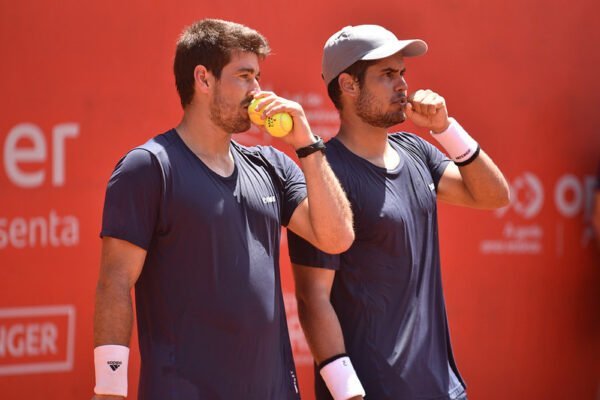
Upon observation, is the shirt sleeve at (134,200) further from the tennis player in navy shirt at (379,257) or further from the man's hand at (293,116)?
the tennis player in navy shirt at (379,257)

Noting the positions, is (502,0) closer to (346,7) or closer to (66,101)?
(346,7)

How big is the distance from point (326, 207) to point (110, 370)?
0.81 meters

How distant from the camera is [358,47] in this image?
3504 mm

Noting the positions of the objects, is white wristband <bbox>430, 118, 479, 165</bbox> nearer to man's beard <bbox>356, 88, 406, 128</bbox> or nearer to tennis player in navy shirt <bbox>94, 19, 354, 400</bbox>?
man's beard <bbox>356, 88, 406, 128</bbox>

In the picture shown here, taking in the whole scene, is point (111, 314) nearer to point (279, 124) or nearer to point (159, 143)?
point (159, 143)

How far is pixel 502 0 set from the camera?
18.2ft

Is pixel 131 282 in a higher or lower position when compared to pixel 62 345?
higher

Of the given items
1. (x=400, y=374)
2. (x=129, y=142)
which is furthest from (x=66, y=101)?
(x=400, y=374)

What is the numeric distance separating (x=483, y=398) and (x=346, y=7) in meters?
2.26

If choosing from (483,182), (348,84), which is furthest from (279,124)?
(483,182)

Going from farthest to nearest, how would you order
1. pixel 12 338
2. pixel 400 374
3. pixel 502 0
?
pixel 502 0
pixel 12 338
pixel 400 374

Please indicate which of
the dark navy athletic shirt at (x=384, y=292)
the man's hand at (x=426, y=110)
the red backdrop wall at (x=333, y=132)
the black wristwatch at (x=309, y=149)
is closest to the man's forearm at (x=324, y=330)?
the dark navy athletic shirt at (x=384, y=292)

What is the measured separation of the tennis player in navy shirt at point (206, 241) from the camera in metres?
2.79

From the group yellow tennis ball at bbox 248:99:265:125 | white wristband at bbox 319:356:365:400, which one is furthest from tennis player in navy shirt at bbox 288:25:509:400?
yellow tennis ball at bbox 248:99:265:125
